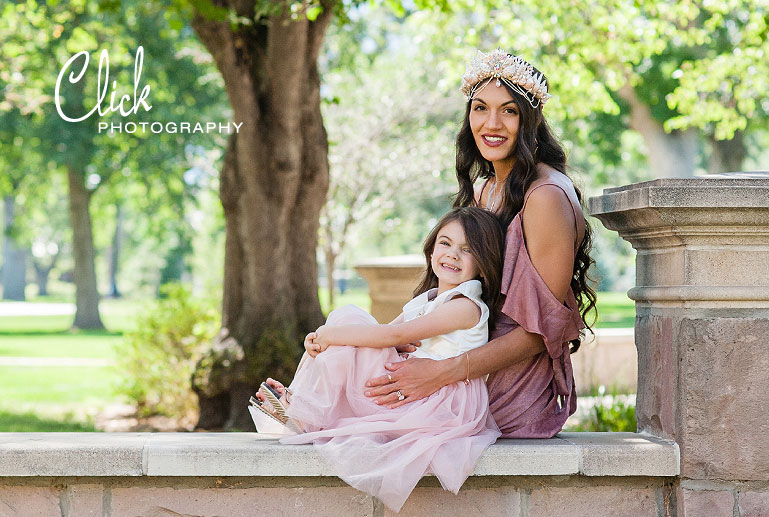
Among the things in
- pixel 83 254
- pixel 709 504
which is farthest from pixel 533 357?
pixel 83 254

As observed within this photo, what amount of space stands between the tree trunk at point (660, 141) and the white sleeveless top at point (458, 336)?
16304mm

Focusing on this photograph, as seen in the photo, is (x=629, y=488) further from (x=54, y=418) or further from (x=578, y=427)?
(x=54, y=418)

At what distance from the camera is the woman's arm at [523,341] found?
2.95m

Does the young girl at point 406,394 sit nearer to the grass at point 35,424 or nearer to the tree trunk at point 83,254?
the grass at point 35,424

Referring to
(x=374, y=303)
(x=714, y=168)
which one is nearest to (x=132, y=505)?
(x=374, y=303)

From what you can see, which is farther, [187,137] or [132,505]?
[187,137]

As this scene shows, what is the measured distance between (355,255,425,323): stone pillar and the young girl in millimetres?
6016

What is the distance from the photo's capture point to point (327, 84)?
20.5 meters

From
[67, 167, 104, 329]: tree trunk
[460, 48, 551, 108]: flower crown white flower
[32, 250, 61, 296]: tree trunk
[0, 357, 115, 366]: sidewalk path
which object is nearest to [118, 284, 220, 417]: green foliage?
[0, 357, 115, 366]: sidewalk path

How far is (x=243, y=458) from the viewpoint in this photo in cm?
274

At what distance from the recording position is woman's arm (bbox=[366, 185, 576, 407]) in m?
2.95

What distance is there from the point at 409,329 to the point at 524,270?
0.44 m

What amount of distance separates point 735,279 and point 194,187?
20.2 metres

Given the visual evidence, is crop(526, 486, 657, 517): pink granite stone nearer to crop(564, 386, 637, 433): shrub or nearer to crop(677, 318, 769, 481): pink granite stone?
crop(677, 318, 769, 481): pink granite stone
